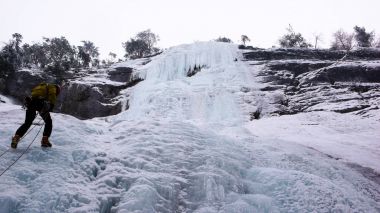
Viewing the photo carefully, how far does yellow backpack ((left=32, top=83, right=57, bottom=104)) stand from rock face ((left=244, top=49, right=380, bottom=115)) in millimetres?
11789

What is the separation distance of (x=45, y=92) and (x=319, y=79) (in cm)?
1510

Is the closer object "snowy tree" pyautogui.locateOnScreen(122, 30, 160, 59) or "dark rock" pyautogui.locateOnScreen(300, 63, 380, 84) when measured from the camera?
"dark rock" pyautogui.locateOnScreen(300, 63, 380, 84)

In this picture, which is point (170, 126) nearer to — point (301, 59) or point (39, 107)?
point (39, 107)

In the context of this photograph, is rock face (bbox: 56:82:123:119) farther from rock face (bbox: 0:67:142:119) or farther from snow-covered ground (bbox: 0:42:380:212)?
snow-covered ground (bbox: 0:42:380:212)

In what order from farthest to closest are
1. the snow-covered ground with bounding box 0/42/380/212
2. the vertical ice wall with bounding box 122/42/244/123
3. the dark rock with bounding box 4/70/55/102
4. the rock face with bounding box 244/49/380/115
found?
the dark rock with bounding box 4/70/55/102, the vertical ice wall with bounding box 122/42/244/123, the rock face with bounding box 244/49/380/115, the snow-covered ground with bounding box 0/42/380/212

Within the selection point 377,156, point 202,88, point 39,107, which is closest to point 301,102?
point 202,88

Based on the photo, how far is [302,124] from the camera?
46.3ft

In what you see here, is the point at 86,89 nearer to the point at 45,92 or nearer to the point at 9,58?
the point at 9,58

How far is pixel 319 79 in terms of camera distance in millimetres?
18281

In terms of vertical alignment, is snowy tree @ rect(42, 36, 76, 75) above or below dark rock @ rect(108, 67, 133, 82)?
above

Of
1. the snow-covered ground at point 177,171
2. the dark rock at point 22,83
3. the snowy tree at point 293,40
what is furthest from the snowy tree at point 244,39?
the snow-covered ground at point 177,171

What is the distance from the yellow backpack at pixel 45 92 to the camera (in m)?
6.48

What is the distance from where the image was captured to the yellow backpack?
255 inches

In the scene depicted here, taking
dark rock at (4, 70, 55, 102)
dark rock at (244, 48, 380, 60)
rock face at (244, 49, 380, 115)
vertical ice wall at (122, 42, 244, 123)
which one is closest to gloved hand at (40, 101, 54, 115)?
vertical ice wall at (122, 42, 244, 123)
